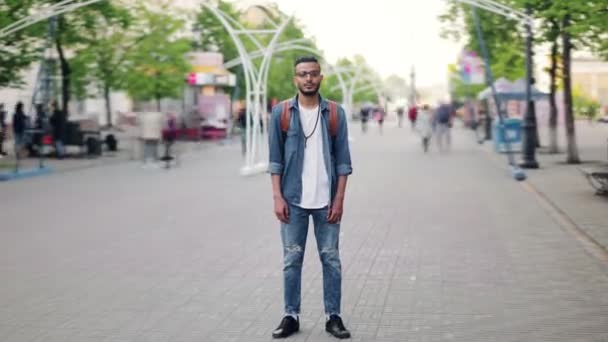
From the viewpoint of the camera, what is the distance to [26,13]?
23156mm

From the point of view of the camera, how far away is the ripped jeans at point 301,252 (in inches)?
222

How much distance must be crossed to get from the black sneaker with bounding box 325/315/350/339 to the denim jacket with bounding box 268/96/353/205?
2.61 ft

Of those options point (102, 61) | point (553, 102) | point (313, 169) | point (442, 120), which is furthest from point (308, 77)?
point (102, 61)

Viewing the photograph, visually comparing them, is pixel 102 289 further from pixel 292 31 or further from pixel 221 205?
pixel 292 31

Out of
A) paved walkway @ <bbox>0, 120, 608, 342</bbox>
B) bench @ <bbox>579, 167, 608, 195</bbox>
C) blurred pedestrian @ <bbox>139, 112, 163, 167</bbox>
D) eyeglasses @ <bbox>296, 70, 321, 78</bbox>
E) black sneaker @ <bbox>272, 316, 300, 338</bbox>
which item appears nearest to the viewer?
eyeglasses @ <bbox>296, 70, 321, 78</bbox>

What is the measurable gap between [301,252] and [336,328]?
536 mm

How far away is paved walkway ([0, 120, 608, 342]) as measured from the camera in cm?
604

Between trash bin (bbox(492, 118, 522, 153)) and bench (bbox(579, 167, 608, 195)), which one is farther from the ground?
trash bin (bbox(492, 118, 522, 153))

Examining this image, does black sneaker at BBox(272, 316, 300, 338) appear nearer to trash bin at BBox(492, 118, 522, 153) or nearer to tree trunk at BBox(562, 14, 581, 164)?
tree trunk at BBox(562, 14, 581, 164)

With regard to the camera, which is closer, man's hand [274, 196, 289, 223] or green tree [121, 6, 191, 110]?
man's hand [274, 196, 289, 223]

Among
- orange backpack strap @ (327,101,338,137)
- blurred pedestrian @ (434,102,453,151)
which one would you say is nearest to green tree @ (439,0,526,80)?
blurred pedestrian @ (434,102,453,151)

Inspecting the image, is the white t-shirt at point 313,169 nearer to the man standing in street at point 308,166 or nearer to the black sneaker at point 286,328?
the man standing in street at point 308,166

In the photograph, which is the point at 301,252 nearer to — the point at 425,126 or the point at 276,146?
the point at 276,146

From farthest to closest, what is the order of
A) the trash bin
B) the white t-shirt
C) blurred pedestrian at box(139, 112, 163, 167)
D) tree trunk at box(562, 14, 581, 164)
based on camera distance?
the trash bin
blurred pedestrian at box(139, 112, 163, 167)
tree trunk at box(562, 14, 581, 164)
the white t-shirt
